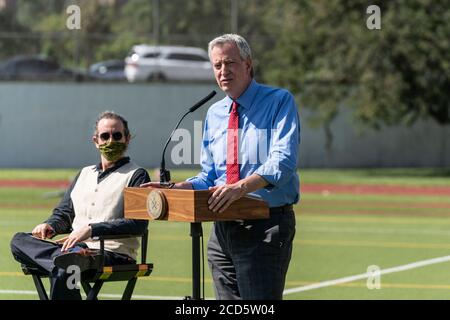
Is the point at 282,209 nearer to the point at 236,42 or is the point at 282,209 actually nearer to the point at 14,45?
the point at 236,42

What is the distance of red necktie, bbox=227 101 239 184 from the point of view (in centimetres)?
636

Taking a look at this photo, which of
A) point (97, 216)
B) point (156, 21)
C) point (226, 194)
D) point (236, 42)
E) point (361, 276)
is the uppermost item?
point (156, 21)

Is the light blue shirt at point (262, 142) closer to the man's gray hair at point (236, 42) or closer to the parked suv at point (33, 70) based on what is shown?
the man's gray hair at point (236, 42)

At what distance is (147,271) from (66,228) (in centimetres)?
75

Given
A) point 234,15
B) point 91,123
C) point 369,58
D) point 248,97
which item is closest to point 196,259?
point 248,97

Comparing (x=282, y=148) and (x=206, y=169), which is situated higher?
(x=282, y=148)

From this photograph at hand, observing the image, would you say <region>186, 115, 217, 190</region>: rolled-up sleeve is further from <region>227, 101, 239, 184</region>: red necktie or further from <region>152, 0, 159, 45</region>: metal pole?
<region>152, 0, 159, 45</region>: metal pole

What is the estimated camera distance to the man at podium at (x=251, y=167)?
6.23 metres

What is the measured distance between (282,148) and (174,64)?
41829 mm

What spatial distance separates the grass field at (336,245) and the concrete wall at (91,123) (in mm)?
14887

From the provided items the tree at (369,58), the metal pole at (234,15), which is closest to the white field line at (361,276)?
the tree at (369,58)

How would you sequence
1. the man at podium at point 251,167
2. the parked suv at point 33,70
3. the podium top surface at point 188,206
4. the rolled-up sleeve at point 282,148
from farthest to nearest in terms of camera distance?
the parked suv at point 33,70 < the man at podium at point 251,167 < the rolled-up sleeve at point 282,148 < the podium top surface at point 188,206

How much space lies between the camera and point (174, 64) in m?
47.7
